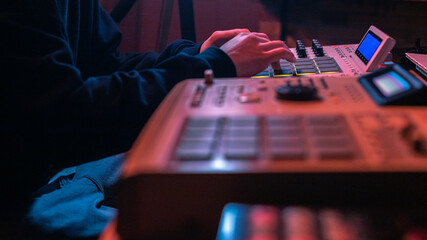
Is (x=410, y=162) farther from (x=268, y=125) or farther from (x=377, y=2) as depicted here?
(x=377, y=2)

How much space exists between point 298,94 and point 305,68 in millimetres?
409

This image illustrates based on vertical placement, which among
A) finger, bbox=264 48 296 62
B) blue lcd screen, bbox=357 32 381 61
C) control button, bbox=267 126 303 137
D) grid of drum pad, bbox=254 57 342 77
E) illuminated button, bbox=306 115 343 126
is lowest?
grid of drum pad, bbox=254 57 342 77

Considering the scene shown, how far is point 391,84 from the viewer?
51 centimetres

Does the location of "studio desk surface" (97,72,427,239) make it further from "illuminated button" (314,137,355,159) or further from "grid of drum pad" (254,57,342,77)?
"grid of drum pad" (254,57,342,77)

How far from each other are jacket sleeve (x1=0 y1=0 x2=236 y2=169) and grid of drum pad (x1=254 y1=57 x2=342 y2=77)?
0.59 feet

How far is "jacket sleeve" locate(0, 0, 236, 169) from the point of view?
1.90ft

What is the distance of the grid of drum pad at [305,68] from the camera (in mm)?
830

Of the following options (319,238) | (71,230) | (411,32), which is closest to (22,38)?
(71,230)

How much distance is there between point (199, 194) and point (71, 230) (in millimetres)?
368

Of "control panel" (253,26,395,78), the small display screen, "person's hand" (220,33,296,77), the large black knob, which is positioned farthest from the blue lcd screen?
the large black knob

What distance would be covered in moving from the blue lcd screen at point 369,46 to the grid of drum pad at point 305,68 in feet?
0.26

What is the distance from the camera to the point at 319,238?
0.33m

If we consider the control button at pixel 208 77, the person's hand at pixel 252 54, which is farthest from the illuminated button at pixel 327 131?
the person's hand at pixel 252 54

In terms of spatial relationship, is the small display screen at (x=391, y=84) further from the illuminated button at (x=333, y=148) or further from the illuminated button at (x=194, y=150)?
the illuminated button at (x=194, y=150)
